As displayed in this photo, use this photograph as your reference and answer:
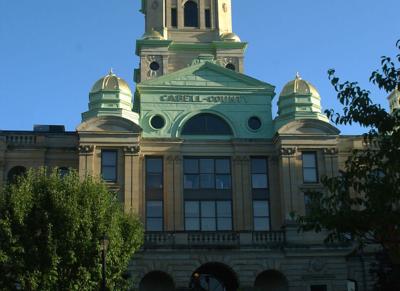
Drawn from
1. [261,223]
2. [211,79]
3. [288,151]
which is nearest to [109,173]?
[211,79]

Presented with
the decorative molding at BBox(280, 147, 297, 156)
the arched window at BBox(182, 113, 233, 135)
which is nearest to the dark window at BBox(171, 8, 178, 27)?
the arched window at BBox(182, 113, 233, 135)

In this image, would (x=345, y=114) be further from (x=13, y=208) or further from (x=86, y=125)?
(x=86, y=125)

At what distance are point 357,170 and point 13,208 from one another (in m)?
18.0

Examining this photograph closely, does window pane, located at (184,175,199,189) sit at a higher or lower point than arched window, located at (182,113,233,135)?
lower

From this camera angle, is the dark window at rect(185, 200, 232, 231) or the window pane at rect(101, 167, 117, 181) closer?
the window pane at rect(101, 167, 117, 181)

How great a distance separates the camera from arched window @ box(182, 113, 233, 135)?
4706 centimetres

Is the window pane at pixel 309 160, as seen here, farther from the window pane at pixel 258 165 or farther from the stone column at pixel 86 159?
the stone column at pixel 86 159

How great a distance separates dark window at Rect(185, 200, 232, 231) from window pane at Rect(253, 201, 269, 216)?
1.67 metres

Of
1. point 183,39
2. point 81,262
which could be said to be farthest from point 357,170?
point 183,39

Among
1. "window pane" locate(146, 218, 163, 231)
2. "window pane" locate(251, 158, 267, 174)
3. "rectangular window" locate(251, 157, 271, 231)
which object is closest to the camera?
"window pane" locate(146, 218, 163, 231)

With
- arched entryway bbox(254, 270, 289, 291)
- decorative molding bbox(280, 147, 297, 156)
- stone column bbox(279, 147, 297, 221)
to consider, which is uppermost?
decorative molding bbox(280, 147, 297, 156)

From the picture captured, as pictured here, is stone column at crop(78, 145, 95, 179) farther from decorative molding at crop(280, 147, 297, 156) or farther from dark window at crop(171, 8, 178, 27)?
dark window at crop(171, 8, 178, 27)

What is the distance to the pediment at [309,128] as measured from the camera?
149 feet

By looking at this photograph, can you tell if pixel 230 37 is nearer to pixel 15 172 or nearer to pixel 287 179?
pixel 287 179
